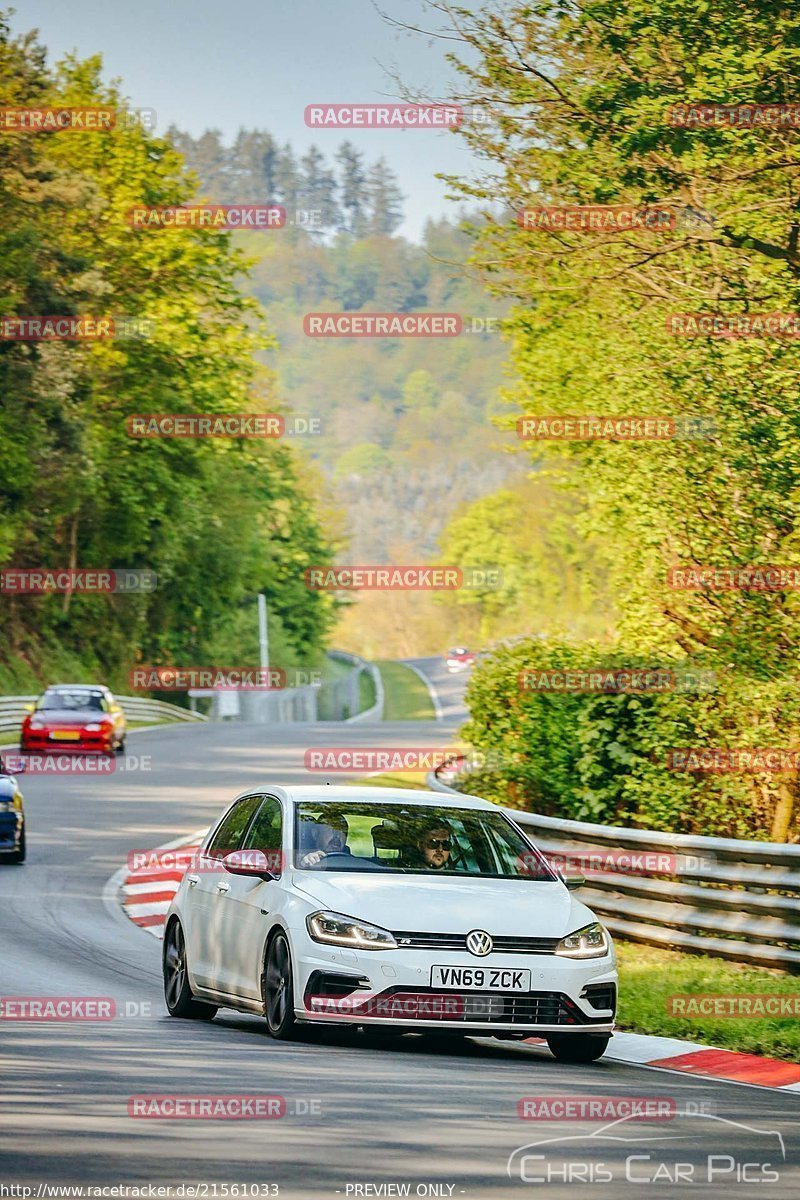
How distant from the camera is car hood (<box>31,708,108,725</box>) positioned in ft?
132

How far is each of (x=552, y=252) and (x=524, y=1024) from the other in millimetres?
13109

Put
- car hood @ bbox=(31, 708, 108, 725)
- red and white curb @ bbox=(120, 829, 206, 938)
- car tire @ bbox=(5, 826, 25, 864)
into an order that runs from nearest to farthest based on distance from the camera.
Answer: red and white curb @ bbox=(120, 829, 206, 938) < car tire @ bbox=(5, 826, 25, 864) < car hood @ bbox=(31, 708, 108, 725)

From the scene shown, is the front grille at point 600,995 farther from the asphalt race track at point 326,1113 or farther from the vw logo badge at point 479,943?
the vw logo badge at point 479,943

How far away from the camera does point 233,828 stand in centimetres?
1254

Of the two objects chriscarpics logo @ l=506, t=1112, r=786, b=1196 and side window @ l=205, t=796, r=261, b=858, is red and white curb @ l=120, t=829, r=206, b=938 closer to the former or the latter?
side window @ l=205, t=796, r=261, b=858

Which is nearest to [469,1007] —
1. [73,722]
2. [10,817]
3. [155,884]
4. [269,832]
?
[269,832]

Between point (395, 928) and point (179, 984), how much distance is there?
2335 mm

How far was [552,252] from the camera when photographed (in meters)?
22.2

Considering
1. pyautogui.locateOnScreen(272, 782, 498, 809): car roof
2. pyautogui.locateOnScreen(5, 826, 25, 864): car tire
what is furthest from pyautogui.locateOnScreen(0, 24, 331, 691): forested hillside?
pyautogui.locateOnScreen(272, 782, 498, 809): car roof

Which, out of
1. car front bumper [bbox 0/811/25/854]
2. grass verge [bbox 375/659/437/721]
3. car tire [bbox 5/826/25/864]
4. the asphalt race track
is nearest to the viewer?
the asphalt race track

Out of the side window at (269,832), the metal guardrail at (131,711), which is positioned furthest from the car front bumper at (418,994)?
the metal guardrail at (131,711)

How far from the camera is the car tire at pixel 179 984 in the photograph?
12.2 metres

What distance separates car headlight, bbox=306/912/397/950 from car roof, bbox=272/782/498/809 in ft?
4.28

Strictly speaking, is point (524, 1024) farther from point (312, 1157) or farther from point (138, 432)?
point (138, 432)
